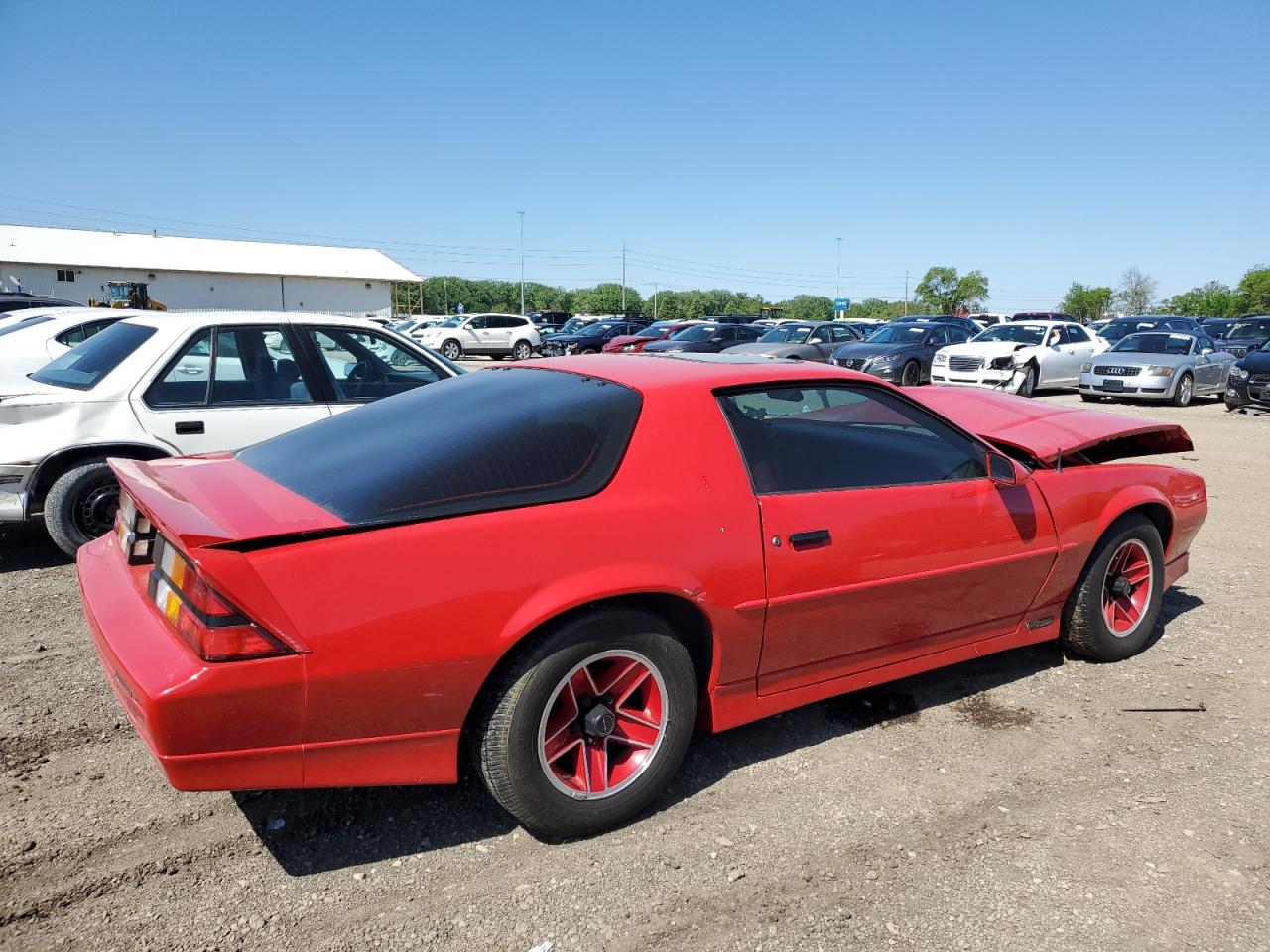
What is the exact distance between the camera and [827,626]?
122 inches

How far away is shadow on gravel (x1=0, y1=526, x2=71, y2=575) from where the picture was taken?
5.43 meters

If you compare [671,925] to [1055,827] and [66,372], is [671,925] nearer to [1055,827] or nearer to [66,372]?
[1055,827]

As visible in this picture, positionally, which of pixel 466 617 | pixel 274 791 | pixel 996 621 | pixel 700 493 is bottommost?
pixel 274 791

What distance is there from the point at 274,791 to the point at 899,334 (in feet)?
63.2

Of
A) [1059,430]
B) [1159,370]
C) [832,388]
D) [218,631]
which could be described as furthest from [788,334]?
[218,631]

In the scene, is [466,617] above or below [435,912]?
above

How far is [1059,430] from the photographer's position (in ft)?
13.6

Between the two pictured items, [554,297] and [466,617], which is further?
[554,297]

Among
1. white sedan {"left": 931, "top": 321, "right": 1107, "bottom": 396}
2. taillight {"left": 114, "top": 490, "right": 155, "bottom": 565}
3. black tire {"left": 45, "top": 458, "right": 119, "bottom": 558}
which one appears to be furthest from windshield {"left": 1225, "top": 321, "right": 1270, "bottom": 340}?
taillight {"left": 114, "top": 490, "right": 155, "bottom": 565}

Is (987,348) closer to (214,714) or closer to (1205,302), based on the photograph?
(214,714)

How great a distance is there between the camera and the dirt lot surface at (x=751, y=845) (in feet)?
7.78

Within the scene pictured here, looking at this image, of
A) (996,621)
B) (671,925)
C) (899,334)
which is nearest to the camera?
(671,925)

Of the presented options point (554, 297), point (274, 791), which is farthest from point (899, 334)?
point (554, 297)

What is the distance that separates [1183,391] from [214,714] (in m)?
18.7
